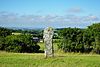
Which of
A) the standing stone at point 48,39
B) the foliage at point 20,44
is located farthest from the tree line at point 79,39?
the standing stone at point 48,39

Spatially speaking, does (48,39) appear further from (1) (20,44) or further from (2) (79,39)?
(1) (20,44)

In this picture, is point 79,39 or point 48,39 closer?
point 48,39

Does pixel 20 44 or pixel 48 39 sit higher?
pixel 48 39

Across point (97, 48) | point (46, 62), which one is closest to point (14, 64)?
point (46, 62)

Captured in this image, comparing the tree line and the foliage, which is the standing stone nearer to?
the tree line

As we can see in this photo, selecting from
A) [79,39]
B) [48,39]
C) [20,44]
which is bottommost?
[20,44]

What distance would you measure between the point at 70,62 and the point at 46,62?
173 cm

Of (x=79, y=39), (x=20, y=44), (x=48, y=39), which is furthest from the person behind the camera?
(x=20, y=44)

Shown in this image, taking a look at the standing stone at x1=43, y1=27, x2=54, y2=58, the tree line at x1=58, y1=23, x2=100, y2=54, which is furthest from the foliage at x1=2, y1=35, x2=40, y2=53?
the standing stone at x1=43, y1=27, x2=54, y2=58

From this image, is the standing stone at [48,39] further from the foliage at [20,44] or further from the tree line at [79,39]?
the foliage at [20,44]

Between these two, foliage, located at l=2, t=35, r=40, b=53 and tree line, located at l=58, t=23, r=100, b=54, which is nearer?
tree line, located at l=58, t=23, r=100, b=54

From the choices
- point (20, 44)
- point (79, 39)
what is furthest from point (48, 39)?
point (20, 44)

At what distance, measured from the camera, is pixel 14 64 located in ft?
57.7

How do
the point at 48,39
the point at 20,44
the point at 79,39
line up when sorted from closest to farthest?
the point at 48,39 → the point at 79,39 → the point at 20,44
